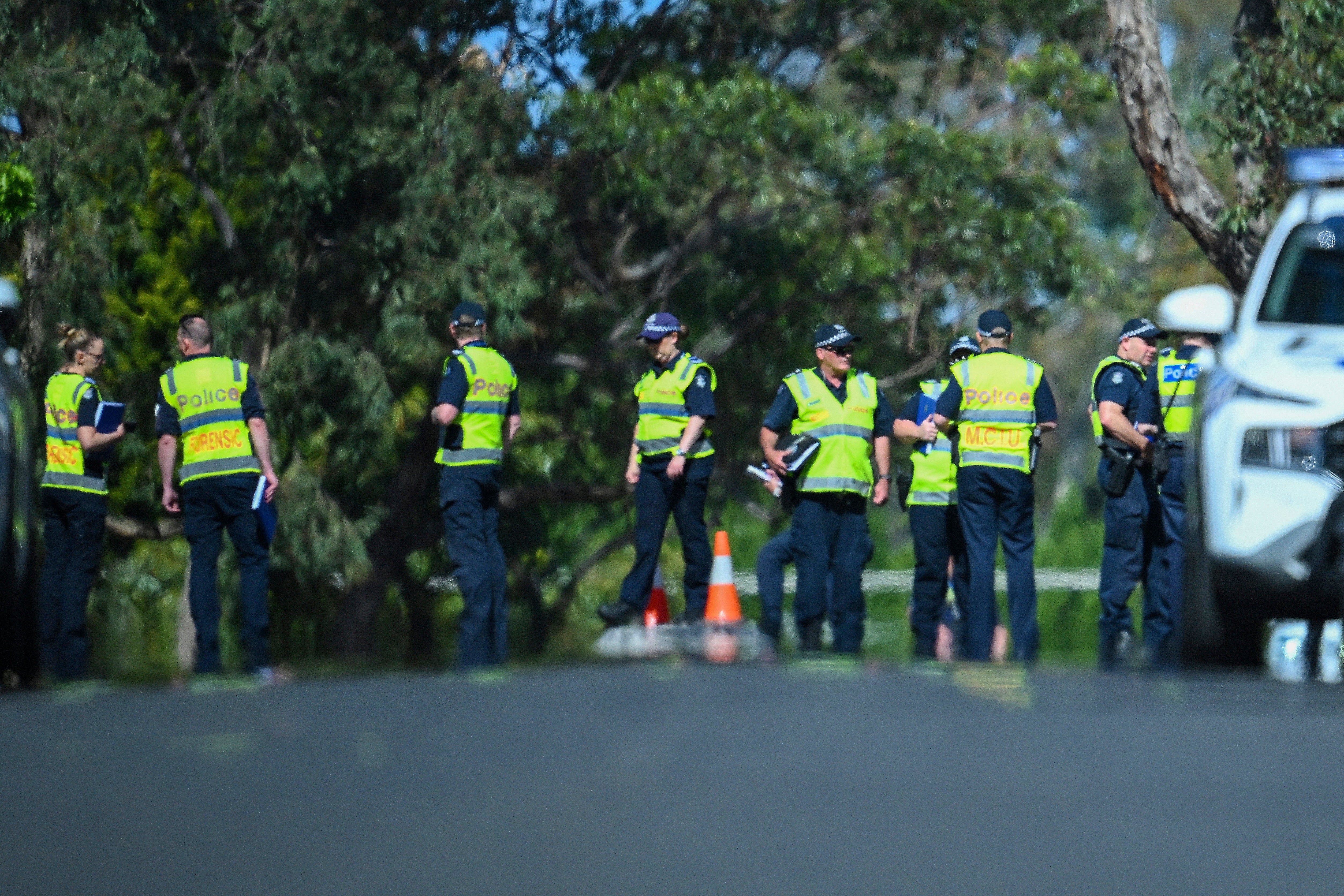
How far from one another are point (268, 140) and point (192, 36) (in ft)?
3.60

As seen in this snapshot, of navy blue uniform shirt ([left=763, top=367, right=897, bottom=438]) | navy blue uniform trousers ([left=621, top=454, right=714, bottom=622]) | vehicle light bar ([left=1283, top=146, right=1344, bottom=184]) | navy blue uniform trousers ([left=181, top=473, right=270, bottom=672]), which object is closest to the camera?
vehicle light bar ([left=1283, top=146, right=1344, bottom=184])

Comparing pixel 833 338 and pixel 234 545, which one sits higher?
pixel 833 338

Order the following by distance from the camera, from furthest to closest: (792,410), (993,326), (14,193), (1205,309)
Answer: (14,193) → (792,410) → (993,326) → (1205,309)

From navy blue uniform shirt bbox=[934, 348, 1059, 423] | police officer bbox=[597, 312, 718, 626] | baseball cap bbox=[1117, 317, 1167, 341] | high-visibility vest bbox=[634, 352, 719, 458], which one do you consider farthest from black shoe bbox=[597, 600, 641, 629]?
baseball cap bbox=[1117, 317, 1167, 341]

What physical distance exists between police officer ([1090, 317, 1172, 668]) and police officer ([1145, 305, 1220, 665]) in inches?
4.0

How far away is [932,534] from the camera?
11203 millimetres

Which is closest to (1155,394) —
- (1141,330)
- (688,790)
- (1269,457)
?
(1141,330)

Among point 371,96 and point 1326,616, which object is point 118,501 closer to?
point 371,96

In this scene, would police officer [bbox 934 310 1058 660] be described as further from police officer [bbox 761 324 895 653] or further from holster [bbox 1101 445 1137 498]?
holster [bbox 1101 445 1137 498]

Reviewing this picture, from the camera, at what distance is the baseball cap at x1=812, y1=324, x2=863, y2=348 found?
10609 mm

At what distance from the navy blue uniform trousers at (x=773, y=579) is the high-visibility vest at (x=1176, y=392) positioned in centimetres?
196

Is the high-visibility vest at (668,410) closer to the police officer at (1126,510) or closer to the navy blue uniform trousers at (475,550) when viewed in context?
the navy blue uniform trousers at (475,550)

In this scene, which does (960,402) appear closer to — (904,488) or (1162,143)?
(904,488)

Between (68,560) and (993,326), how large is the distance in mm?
4723
